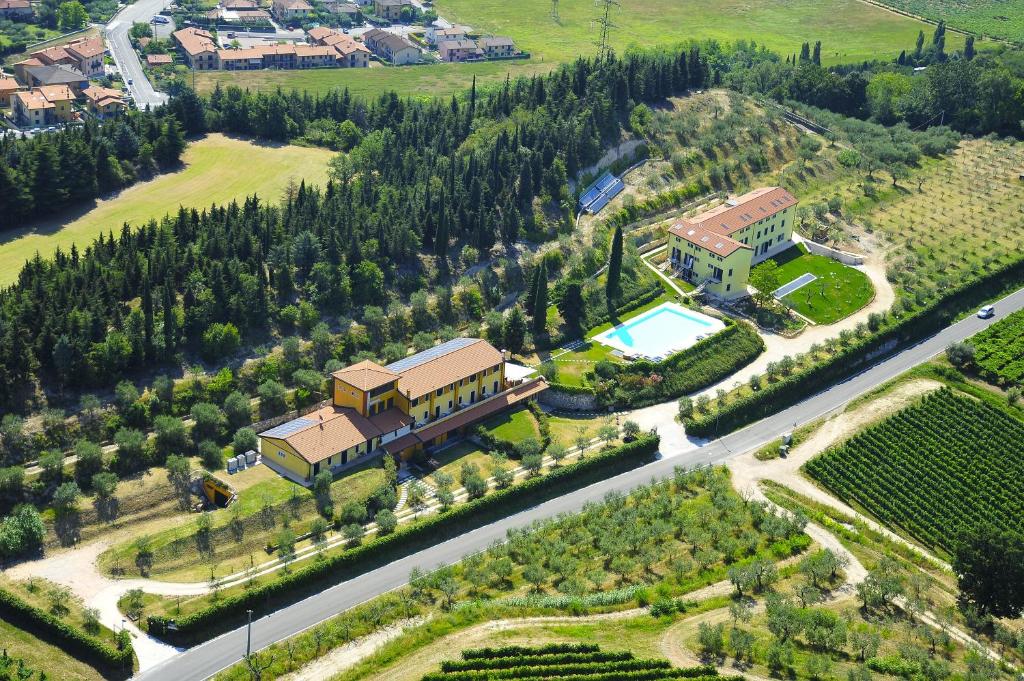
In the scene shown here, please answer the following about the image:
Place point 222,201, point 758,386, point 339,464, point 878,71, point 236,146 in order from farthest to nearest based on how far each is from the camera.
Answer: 1. point 878,71
2. point 236,146
3. point 222,201
4. point 758,386
5. point 339,464

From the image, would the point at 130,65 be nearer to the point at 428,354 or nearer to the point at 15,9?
the point at 15,9

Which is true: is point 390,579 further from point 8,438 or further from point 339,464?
point 8,438

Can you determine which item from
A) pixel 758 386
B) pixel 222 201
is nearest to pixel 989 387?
pixel 758 386

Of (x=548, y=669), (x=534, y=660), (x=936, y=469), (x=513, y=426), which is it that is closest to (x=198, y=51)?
(x=513, y=426)

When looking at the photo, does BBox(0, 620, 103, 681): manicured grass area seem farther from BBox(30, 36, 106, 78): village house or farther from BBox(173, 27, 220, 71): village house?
BBox(173, 27, 220, 71): village house

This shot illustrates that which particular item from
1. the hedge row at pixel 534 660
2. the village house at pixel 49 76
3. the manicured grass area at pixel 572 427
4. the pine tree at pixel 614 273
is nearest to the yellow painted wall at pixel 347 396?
the manicured grass area at pixel 572 427

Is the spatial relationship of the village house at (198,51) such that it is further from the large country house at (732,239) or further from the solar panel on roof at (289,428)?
the solar panel on roof at (289,428)
